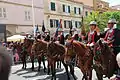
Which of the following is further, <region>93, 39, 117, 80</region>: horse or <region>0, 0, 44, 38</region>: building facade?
<region>0, 0, 44, 38</region>: building facade

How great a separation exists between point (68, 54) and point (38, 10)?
90.1 ft

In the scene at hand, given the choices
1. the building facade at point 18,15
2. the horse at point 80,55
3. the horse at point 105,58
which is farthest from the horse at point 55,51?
the building facade at point 18,15

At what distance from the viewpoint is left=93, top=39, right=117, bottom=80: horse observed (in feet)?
24.6

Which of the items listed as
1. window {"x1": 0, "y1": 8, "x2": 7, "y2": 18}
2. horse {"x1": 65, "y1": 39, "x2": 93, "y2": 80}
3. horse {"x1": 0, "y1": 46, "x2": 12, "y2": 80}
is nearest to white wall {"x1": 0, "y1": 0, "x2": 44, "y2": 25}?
window {"x1": 0, "y1": 8, "x2": 7, "y2": 18}

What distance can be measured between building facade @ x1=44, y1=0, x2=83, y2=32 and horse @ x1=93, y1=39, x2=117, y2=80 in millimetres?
27162

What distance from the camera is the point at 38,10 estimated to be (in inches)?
1414

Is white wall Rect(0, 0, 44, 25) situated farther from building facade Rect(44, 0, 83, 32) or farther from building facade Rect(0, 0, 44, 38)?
building facade Rect(44, 0, 83, 32)

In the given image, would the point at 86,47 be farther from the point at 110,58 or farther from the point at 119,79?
the point at 119,79

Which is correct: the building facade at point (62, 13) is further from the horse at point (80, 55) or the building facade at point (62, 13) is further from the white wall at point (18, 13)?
the horse at point (80, 55)

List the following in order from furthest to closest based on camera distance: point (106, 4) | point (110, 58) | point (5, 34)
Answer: point (106, 4), point (5, 34), point (110, 58)

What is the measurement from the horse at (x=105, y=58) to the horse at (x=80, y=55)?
0.79 meters

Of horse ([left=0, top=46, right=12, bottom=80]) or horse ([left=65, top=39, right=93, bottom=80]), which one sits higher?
horse ([left=0, top=46, right=12, bottom=80])

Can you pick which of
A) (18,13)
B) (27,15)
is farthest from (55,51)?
(27,15)

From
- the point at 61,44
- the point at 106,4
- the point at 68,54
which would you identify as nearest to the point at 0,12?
the point at 61,44
